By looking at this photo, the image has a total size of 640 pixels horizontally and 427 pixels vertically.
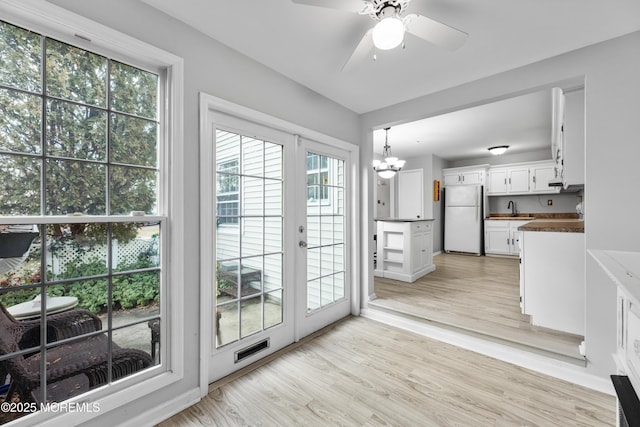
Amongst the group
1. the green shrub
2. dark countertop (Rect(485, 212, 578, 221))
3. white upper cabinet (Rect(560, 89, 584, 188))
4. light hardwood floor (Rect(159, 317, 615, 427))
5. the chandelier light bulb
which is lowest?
light hardwood floor (Rect(159, 317, 615, 427))

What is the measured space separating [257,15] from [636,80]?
8.41 feet

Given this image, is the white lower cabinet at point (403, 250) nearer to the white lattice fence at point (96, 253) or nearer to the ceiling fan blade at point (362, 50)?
the ceiling fan blade at point (362, 50)

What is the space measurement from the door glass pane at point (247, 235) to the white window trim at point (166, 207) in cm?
32

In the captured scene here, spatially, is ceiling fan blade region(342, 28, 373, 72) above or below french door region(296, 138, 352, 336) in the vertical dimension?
above

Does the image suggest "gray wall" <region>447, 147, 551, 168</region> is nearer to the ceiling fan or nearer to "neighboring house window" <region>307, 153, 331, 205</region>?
"neighboring house window" <region>307, 153, 331, 205</region>

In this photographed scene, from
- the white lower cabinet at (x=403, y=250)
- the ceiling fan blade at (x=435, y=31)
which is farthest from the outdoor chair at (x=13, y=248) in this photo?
the white lower cabinet at (x=403, y=250)

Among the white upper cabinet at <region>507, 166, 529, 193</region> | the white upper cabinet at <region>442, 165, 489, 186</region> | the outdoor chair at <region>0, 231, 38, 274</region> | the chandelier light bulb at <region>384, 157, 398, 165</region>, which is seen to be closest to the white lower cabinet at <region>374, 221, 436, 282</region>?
the chandelier light bulb at <region>384, 157, 398, 165</region>

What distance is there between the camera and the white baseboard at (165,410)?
1.52 meters

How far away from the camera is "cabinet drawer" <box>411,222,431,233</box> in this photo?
4.36m

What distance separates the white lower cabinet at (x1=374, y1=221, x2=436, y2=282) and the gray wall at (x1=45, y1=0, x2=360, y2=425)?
288cm

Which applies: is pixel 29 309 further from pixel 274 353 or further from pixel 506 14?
pixel 506 14

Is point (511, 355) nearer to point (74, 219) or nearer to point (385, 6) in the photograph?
point (385, 6)

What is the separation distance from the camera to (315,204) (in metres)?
2.78

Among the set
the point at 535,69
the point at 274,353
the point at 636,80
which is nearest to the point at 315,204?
the point at 274,353
